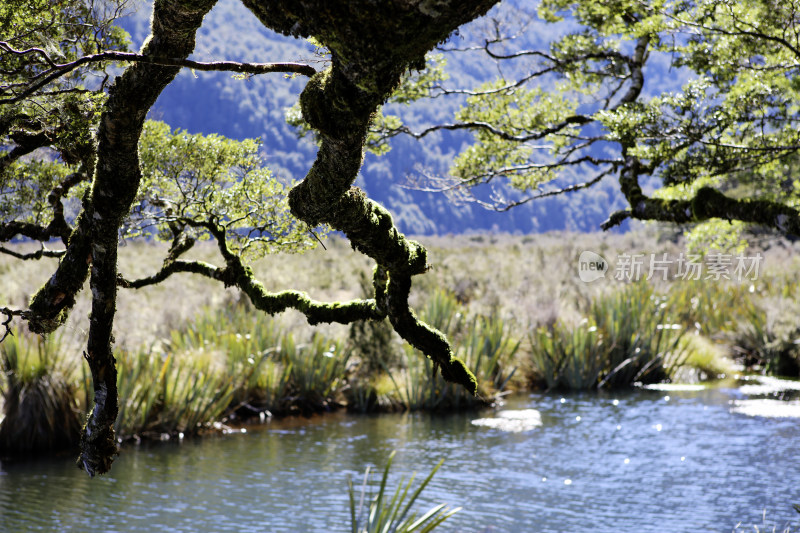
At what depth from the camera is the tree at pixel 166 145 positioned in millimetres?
2059

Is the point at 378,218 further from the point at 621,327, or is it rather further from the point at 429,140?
the point at 429,140

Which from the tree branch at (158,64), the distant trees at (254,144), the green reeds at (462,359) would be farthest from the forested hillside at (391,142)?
the tree branch at (158,64)

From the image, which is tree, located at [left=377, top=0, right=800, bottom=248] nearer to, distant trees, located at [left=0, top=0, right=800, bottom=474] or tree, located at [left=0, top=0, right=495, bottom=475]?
distant trees, located at [left=0, top=0, right=800, bottom=474]

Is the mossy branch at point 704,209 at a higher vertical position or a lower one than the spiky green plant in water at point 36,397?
higher

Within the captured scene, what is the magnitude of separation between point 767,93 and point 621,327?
22.5 ft

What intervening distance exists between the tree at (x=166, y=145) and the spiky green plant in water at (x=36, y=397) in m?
4.24

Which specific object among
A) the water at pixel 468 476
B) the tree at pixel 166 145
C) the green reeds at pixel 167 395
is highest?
the tree at pixel 166 145

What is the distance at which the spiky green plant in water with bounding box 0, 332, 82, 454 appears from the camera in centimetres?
833

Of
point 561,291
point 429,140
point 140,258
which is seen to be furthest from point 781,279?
point 429,140

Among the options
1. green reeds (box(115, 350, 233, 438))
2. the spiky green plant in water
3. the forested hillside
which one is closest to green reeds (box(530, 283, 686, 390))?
green reeds (box(115, 350, 233, 438))

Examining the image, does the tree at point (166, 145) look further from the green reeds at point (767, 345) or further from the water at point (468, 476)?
the green reeds at point (767, 345)

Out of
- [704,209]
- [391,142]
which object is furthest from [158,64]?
[391,142]

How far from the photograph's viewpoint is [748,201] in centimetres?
642

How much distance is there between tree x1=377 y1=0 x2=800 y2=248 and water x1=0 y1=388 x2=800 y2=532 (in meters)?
2.48
